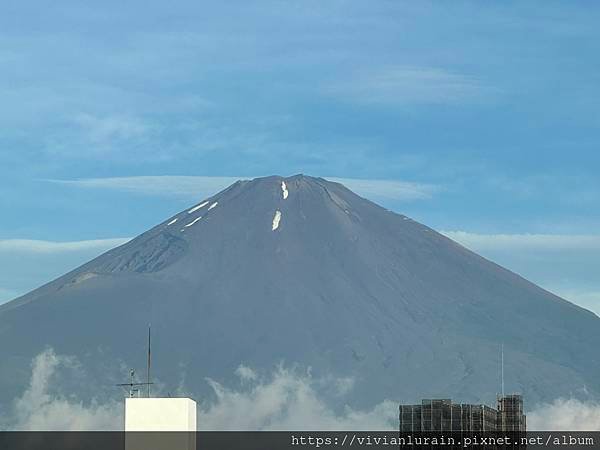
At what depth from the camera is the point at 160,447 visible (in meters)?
139

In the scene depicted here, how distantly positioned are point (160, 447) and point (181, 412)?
7.76ft

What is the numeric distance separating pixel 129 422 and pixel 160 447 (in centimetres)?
274

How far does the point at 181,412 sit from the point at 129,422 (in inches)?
128

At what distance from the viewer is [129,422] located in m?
141

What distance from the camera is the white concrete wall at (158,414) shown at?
139600 mm

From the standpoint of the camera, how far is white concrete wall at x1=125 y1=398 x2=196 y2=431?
140 metres

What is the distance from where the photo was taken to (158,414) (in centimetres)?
14025

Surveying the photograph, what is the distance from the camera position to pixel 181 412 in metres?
140
